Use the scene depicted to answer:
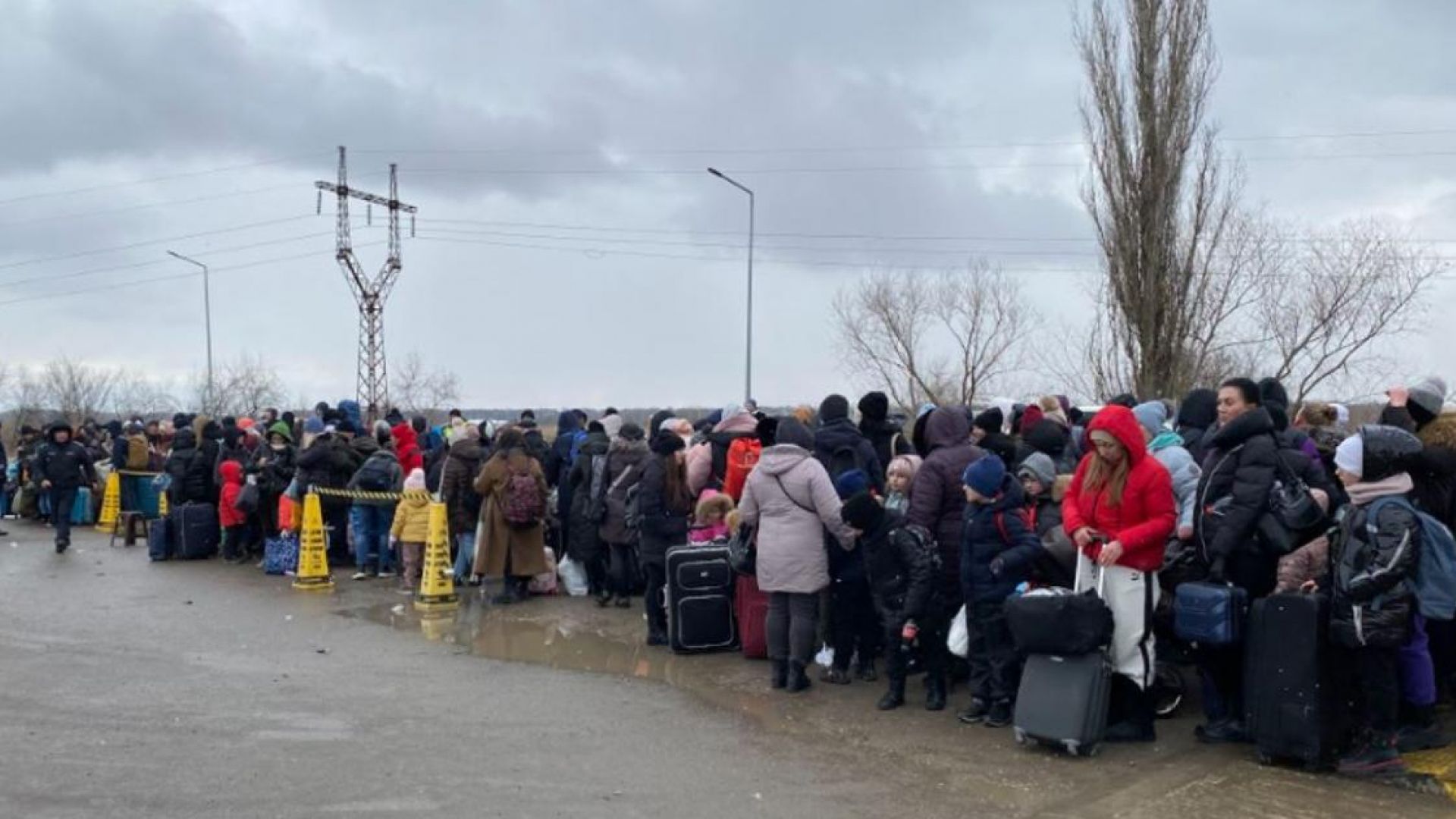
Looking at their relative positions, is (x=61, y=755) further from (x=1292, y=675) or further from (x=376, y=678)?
(x=1292, y=675)

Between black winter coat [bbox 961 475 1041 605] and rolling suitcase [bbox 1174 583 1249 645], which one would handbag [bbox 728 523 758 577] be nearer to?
black winter coat [bbox 961 475 1041 605]

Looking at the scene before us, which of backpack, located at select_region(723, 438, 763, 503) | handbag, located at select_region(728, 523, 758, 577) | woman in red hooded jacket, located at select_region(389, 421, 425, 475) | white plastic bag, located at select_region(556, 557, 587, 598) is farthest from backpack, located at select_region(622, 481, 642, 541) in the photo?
woman in red hooded jacket, located at select_region(389, 421, 425, 475)

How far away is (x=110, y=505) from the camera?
2331 cm

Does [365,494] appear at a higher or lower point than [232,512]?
higher

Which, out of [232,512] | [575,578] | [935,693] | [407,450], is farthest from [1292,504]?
[232,512]

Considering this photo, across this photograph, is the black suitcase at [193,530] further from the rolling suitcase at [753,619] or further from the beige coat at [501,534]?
the rolling suitcase at [753,619]

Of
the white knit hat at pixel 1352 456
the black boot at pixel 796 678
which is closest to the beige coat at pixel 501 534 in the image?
the black boot at pixel 796 678

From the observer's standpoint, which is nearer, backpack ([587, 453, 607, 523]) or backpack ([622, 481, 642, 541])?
backpack ([622, 481, 642, 541])

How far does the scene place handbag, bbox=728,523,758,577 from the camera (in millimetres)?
10086

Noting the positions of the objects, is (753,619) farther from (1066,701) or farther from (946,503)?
(1066,701)

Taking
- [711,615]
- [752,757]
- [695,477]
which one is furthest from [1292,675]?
[695,477]

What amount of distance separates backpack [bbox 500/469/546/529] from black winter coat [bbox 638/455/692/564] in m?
2.13

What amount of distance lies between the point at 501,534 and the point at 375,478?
293 cm

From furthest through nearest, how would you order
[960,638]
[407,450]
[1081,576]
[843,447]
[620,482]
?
[407,450] < [620,482] < [843,447] < [960,638] < [1081,576]
